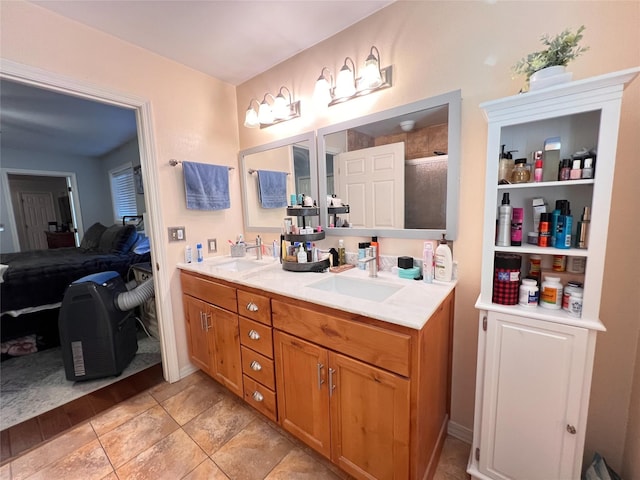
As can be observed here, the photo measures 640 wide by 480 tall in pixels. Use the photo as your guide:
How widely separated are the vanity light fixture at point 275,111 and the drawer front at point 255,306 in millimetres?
1325

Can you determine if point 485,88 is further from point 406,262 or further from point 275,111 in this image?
point 275,111

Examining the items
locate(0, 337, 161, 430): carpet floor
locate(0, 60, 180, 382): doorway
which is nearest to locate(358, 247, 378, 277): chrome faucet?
locate(0, 60, 180, 382): doorway

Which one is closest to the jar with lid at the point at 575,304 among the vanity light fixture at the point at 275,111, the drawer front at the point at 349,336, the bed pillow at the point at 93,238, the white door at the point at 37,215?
the drawer front at the point at 349,336

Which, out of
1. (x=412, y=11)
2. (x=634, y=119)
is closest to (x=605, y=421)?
(x=634, y=119)

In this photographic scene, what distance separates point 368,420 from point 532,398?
2.13 feet

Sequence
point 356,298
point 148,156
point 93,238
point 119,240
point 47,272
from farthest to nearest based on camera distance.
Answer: point 93,238, point 119,240, point 47,272, point 148,156, point 356,298

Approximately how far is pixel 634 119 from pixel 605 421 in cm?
125

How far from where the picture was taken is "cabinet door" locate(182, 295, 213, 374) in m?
1.86

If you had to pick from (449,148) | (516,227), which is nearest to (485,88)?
(449,148)

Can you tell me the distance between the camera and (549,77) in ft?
2.98

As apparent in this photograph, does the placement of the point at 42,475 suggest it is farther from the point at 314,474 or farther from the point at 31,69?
the point at 31,69

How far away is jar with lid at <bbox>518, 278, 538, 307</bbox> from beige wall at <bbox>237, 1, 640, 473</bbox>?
262 millimetres

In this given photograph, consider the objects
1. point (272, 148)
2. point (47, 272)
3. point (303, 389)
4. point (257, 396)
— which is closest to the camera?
point (303, 389)

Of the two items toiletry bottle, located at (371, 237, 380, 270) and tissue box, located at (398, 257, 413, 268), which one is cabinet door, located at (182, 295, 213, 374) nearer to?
toiletry bottle, located at (371, 237, 380, 270)
